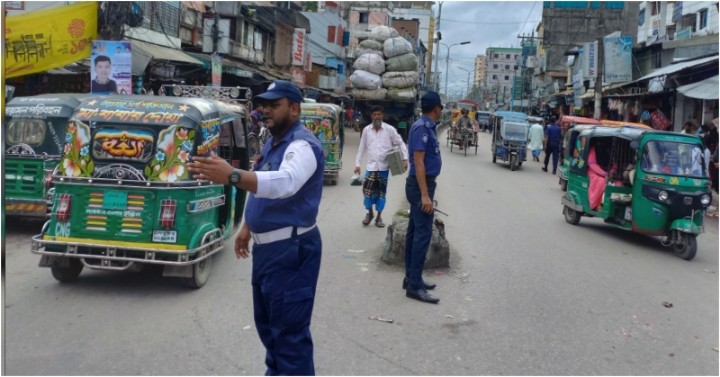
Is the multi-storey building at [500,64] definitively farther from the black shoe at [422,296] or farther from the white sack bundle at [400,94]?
the black shoe at [422,296]

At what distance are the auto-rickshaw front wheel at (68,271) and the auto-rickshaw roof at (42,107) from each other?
10.4 ft

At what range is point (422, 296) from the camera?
5770mm

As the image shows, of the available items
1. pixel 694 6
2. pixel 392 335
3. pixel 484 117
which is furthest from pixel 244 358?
pixel 484 117

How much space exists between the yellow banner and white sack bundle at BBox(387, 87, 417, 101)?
16649 mm

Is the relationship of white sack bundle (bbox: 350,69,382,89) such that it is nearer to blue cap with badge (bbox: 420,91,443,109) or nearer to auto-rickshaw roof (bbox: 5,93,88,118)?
auto-rickshaw roof (bbox: 5,93,88,118)

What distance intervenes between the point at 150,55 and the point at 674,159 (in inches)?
506

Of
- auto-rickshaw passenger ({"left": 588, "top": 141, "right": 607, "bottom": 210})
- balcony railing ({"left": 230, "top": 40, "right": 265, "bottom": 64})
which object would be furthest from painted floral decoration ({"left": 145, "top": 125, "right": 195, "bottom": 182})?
balcony railing ({"left": 230, "top": 40, "right": 265, "bottom": 64})

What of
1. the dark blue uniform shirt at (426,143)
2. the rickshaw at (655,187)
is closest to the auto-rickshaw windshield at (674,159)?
the rickshaw at (655,187)

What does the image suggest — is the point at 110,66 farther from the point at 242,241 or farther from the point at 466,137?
the point at 466,137

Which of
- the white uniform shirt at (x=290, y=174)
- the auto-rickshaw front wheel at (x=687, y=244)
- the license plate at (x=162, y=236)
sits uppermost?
the white uniform shirt at (x=290, y=174)

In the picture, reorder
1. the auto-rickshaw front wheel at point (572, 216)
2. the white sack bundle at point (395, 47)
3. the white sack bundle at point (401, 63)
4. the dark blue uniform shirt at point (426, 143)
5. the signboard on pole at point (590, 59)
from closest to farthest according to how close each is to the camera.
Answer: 1. the dark blue uniform shirt at point (426, 143)
2. the auto-rickshaw front wheel at point (572, 216)
3. the signboard on pole at point (590, 59)
4. the white sack bundle at point (395, 47)
5. the white sack bundle at point (401, 63)

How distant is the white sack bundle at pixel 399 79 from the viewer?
93.7ft

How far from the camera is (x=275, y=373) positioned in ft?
11.2

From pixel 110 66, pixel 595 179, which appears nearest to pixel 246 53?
pixel 110 66
